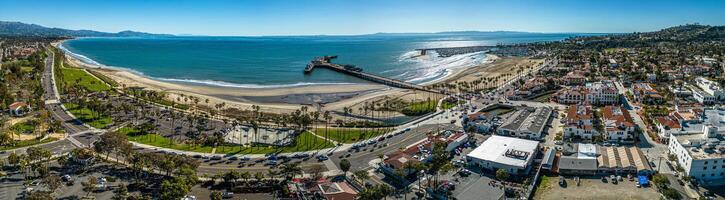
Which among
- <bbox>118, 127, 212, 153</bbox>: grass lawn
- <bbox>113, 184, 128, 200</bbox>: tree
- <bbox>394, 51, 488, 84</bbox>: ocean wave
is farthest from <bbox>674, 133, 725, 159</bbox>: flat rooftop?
<bbox>394, 51, 488, 84</bbox>: ocean wave

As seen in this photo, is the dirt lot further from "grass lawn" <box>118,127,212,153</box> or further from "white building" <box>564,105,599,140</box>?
"grass lawn" <box>118,127,212,153</box>

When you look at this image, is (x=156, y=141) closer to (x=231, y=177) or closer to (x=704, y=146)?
(x=231, y=177)

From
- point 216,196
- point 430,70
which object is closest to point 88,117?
point 216,196

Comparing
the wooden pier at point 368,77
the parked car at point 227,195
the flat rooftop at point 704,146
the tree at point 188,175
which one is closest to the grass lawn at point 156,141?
the tree at point 188,175

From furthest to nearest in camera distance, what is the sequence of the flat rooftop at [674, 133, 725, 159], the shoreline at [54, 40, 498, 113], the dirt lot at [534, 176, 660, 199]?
the shoreline at [54, 40, 498, 113] < the flat rooftop at [674, 133, 725, 159] < the dirt lot at [534, 176, 660, 199]

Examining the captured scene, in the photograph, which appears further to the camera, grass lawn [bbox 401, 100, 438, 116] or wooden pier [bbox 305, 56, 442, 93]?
wooden pier [bbox 305, 56, 442, 93]

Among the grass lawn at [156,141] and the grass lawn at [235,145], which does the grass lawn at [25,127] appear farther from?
the grass lawn at [235,145]
